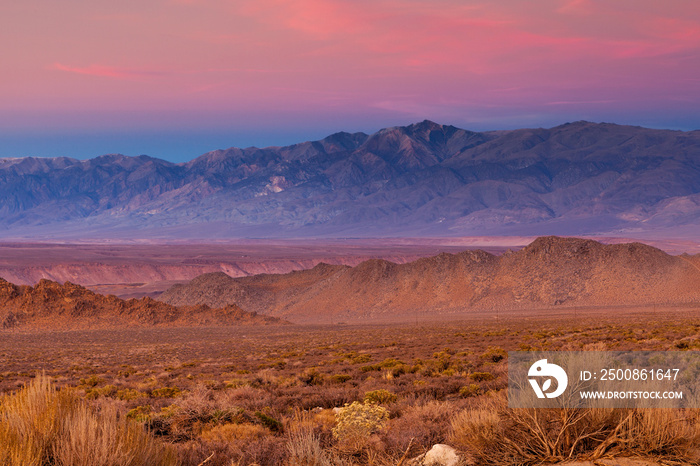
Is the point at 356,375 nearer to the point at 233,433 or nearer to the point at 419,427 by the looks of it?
the point at 233,433

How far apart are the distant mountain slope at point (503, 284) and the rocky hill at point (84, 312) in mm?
12958

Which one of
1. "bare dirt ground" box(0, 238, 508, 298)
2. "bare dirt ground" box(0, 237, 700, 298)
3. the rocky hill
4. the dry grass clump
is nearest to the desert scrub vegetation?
the dry grass clump

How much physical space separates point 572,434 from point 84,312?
6658 cm

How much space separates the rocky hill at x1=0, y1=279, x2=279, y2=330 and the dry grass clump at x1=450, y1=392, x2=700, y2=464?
201 feet

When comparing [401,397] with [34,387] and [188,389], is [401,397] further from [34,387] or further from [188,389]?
[34,387]

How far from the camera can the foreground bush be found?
5527 mm

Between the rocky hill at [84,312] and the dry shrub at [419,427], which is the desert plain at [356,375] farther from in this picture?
the rocky hill at [84,312]

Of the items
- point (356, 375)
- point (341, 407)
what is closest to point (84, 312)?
point (356, 375)

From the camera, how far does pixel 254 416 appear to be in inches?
428

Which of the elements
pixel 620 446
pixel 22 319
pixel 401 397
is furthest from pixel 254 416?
pixel 22 319

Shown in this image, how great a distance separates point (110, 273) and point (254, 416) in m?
155

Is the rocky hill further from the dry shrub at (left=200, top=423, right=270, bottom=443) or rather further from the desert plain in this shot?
the dry shrub at (left=200, top=423, right=270, bottom=443)

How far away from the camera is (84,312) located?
216ft

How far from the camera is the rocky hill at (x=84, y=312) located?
2505 inches
